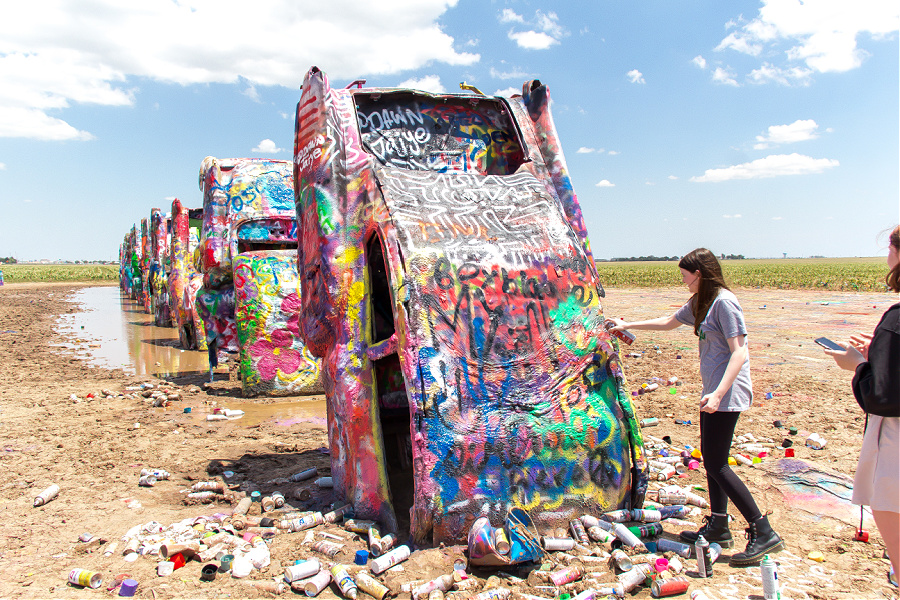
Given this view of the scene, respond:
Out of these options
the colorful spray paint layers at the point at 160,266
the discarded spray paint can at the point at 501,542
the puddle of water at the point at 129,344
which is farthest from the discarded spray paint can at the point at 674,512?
the colorful spray paint layers at the point at 160,266

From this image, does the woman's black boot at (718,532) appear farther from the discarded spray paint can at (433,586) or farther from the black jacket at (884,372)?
the discarded spray paint can at (433,586)

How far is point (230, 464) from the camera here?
5.96m

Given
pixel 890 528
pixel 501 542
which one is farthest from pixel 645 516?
pixel 890 528

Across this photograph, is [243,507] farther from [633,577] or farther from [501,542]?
[633,577]

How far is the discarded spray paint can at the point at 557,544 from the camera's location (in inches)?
147

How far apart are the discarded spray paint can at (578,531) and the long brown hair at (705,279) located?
150 cm

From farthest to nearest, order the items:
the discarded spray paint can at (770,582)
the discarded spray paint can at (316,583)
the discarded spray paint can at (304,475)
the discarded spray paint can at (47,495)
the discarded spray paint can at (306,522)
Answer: the discarded spray paint can at (304,475)
the discarded spray paint can at (47,495)
the discarded spray paint can at (306,522)
the discarded spray paint can at (316,583)
the discarded spray paint can at (770,582)

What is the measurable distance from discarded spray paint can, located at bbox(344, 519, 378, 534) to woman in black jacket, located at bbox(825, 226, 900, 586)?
115 inches

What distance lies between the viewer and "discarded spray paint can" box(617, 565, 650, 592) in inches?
133

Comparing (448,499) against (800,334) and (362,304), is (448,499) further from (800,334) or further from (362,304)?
(800,334)

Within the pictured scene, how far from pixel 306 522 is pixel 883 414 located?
142 inches

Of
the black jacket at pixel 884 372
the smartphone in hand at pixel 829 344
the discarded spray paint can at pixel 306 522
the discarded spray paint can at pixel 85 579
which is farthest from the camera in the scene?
the discarded spray paint can at pixel 306 522

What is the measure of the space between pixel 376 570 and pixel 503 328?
173 centimetres

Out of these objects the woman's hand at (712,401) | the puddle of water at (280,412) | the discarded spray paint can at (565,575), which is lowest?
the puddle of water at (280,412)
